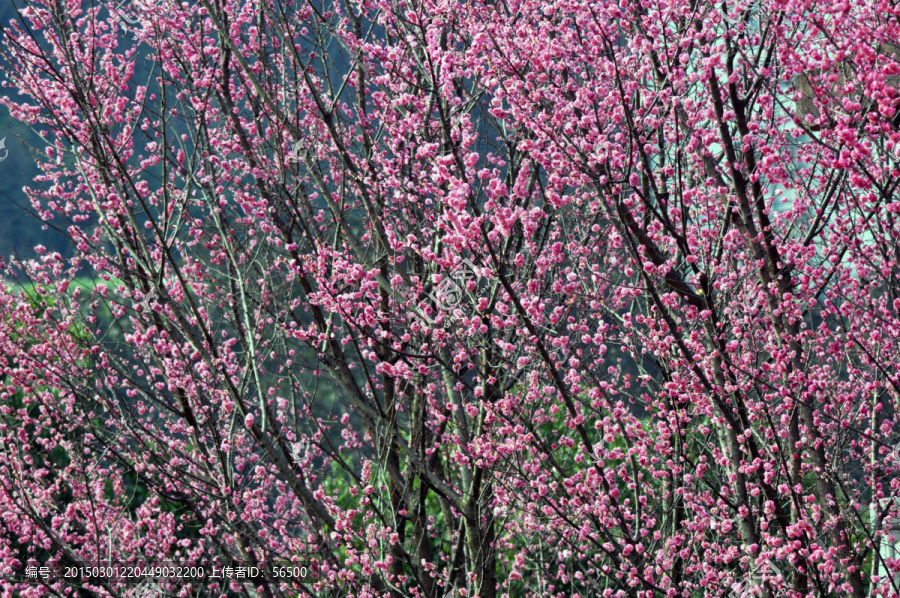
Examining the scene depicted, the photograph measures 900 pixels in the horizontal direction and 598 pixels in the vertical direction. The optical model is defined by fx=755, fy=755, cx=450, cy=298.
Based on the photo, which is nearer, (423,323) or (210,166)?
(423,323)

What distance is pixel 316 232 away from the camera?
564 cm

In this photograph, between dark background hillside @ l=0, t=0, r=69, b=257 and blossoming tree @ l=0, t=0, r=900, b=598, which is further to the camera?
dark background hillside @ l=0, t=0, r=69, b=257

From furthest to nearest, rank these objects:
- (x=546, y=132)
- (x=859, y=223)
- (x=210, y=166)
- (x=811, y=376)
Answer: (x=210, y=166), (x=811, y=376), (x=859, y=223), (x=546, y=132)

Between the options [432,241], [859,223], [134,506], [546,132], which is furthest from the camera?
[134,506]

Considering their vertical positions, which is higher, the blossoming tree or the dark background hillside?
the dark background hillside

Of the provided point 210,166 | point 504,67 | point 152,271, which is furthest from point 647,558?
point 210,166

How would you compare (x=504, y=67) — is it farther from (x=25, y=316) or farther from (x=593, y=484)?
(x=25, y=316)

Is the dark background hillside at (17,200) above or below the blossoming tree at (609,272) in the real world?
above

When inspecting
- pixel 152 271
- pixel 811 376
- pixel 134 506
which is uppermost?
pixel 134 506

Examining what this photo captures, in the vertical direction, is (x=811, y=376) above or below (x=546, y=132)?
below

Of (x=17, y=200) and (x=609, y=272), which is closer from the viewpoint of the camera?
(x=609, y=272)

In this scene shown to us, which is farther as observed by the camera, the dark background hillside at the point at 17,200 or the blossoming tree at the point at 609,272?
the dark background hillside at the point at 17,200

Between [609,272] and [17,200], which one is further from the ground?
[17,200]

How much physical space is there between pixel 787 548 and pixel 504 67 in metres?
2.89
